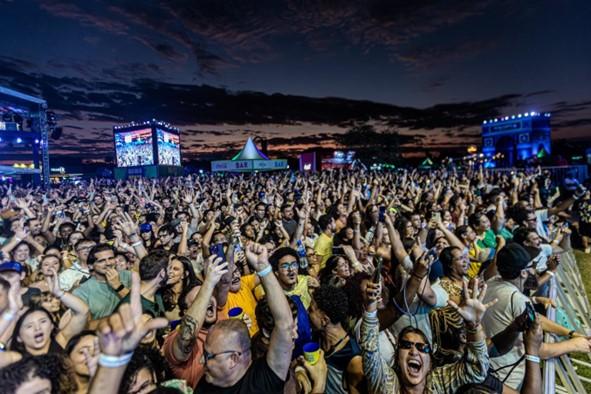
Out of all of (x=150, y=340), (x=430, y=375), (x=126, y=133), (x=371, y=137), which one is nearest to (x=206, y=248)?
(x=150, y=340)

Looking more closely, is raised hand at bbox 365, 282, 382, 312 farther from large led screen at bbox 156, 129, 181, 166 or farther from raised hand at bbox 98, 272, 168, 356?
large led screen at bbox 156, 129, 181, 166

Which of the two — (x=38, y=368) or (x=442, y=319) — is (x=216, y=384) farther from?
(x=442, y=319)

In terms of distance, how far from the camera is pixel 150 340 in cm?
230

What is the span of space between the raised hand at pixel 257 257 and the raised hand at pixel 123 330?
62 cm

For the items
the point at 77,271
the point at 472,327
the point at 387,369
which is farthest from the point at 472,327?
the point at 77,271

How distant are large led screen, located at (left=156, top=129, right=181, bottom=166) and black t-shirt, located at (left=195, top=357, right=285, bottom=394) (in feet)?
129

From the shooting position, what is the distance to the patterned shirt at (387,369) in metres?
1.77

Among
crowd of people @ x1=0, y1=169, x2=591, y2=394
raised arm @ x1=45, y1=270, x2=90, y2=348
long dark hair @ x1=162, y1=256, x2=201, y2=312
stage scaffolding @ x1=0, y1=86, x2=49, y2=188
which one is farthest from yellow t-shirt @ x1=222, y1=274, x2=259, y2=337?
stage scaffolding @ x1=0, y1=86, x2=49, y2=188

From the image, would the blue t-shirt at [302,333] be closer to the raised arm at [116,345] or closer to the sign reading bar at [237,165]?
the raised arm at [116,345]

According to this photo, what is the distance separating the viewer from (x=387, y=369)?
1.86m

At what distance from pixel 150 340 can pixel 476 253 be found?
4151mm

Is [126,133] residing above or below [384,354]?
above

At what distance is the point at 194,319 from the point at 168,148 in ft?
140

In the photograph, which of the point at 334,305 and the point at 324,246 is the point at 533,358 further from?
the point at 324,246
